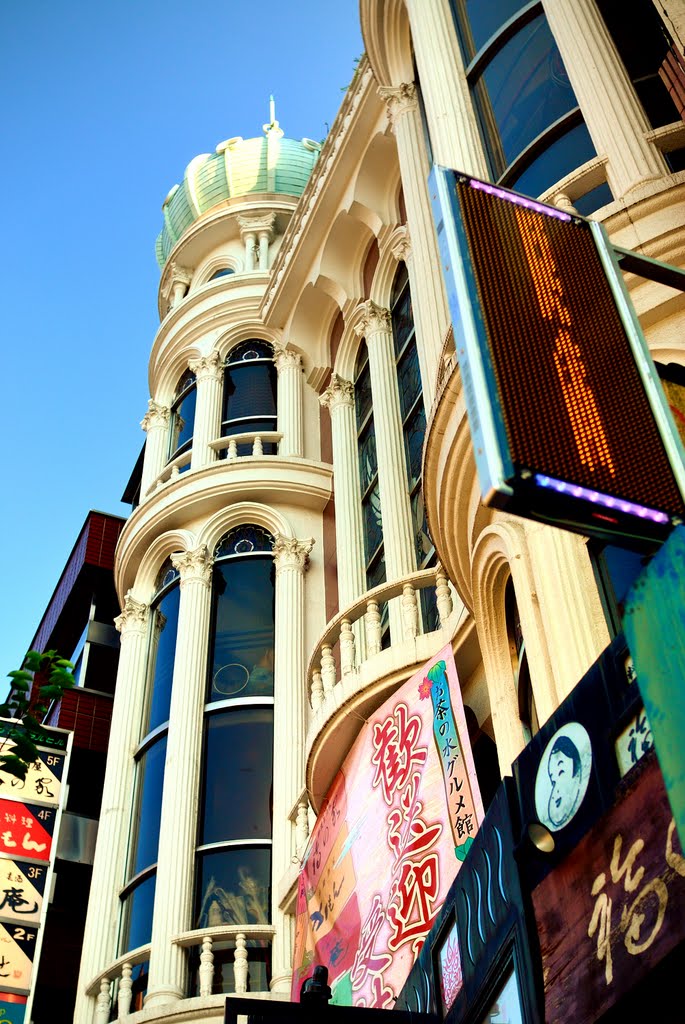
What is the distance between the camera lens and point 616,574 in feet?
23.9

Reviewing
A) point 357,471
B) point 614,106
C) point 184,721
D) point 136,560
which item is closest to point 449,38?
point 614,106

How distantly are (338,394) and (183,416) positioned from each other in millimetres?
4151

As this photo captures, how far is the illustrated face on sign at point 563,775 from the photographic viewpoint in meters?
4.59

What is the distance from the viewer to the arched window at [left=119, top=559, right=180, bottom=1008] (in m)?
16.0

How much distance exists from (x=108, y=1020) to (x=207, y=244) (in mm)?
16423

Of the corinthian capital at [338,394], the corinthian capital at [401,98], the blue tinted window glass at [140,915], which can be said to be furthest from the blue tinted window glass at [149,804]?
the corinthian capital at [401,98]

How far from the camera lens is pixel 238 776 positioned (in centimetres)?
1652

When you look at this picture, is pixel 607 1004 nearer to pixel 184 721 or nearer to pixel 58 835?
pixel 184 721

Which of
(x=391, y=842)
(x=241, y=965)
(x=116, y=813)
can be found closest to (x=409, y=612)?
(x=391, y=842)

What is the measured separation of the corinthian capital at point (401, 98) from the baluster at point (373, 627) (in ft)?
22.8

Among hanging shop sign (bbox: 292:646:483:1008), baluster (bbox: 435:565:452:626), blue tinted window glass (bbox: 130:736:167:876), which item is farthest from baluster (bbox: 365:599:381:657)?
blue tinted window glass (bbox: 130:736:167:876)

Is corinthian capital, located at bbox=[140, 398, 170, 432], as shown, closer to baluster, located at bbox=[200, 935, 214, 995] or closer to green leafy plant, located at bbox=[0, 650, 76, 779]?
baluster, located at bbox=[200, 935, 214, 995]

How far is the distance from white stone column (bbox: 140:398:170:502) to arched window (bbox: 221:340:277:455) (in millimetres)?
1441

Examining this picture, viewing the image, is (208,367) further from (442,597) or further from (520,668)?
(520,668)
